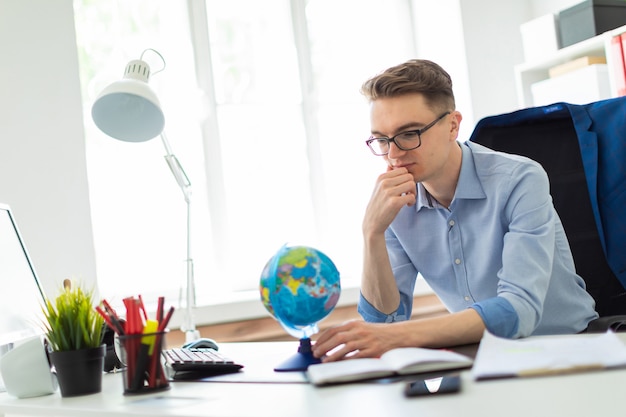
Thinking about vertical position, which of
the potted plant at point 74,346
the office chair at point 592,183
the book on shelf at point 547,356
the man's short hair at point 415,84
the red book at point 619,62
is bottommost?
the book on shelf at point 547,356

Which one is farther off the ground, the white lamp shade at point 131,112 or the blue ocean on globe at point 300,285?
the white lamp shade at point 131,112

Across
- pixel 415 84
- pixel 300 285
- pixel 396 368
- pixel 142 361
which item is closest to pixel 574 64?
pixel 415 84

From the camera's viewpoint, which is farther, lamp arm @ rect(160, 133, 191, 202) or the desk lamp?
lamp arm @ rect(160, 133, 191, 202)

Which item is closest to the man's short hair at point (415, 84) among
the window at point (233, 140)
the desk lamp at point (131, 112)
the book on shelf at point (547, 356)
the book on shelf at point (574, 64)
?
the desk lamp at point (131, 112)

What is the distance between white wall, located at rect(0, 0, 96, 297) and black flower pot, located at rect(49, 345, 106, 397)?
5.37 feet

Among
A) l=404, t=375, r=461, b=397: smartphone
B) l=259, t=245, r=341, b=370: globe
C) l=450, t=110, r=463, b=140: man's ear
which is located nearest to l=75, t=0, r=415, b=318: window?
l=450, t=110, r=463, b=140: man's ear

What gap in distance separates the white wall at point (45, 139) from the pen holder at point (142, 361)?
1756 millimetres

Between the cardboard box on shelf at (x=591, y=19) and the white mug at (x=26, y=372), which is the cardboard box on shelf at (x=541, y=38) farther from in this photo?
the white mug at (x=26, y=372)

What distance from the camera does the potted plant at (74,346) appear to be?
1.25 m

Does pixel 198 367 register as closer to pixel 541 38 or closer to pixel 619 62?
pixel 619 62

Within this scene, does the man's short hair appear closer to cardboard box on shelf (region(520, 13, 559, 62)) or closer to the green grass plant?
the green grass plant

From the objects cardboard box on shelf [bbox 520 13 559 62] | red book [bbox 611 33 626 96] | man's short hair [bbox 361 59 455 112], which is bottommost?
man's short hair [bbox 361 59 455 112]

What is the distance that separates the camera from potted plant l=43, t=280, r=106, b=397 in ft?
4.11

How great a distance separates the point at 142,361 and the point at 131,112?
863 millimetres
